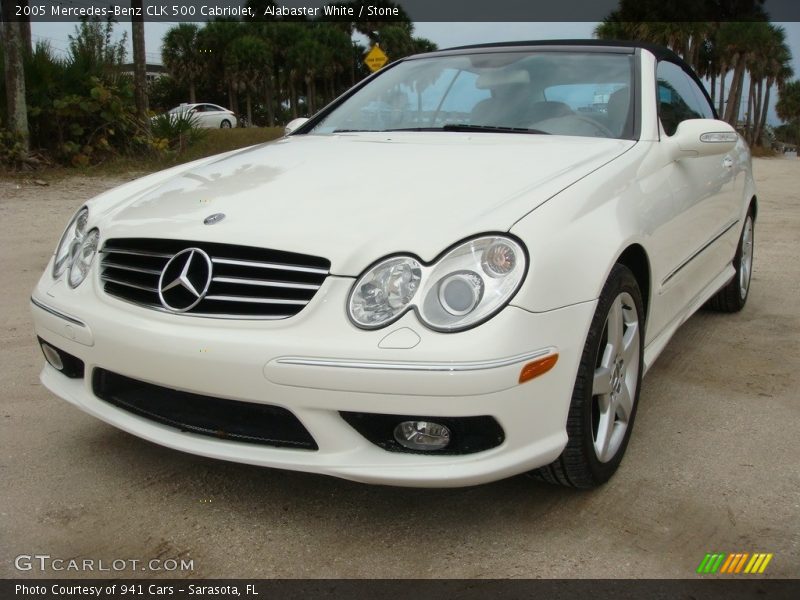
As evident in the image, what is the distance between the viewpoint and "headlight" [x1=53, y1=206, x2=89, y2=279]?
9.43 ft

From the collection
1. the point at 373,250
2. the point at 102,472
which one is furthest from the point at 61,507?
the point at 373,250

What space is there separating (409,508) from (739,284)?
298 centimetres

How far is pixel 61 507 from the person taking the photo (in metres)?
2.59

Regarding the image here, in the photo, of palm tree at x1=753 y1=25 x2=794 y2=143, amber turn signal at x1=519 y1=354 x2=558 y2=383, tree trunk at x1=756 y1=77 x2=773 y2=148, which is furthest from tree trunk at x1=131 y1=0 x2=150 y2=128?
tree trunk at x1=756 y1=77 x2=773 y2=148

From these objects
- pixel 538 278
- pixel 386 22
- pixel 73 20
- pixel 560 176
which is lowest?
pixel 538 278

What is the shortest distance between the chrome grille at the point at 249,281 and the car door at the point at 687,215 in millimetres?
1319

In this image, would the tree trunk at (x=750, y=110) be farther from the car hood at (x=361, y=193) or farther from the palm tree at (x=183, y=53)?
the car hood at (x=361, y=193)

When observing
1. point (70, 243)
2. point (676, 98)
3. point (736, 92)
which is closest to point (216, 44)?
point (736, 92)

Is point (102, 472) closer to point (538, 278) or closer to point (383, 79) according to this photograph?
point (538, 278)

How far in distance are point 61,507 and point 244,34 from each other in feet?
180

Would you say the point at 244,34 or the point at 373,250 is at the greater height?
the point at 244,34

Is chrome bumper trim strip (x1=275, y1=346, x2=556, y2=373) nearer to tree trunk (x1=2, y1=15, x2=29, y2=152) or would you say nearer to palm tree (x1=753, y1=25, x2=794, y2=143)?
tree trunk (x1=2, y1=15, x2=29, y2=152)

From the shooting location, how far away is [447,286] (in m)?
2.22

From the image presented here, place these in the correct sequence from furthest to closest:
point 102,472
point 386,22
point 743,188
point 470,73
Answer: point 386,22 < point 743,188 < point 470,73 < point 102,472
